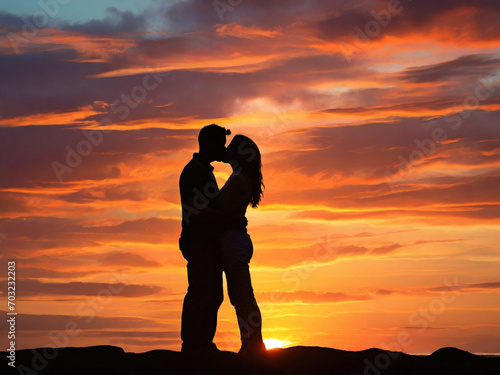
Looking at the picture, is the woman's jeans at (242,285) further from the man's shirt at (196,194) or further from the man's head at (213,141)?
the man's head at (213,141)

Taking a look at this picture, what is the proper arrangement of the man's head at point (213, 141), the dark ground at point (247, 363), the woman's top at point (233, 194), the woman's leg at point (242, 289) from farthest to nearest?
1. the man's head at point (213, 141)
2. the woman's top at point (233, 194)
3. the woman's leg at point (242, 289)
4. the dark ground at point (247, 363)

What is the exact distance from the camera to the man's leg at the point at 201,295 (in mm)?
10609

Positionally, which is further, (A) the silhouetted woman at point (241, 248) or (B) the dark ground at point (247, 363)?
(A) the silhouetted woman at point (241, 248)

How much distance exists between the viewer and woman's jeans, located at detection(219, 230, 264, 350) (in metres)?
10.3

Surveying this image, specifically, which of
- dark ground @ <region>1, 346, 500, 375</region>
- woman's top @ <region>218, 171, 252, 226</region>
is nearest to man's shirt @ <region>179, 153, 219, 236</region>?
woman's top @ <region>218, 171, 252, 226</region>

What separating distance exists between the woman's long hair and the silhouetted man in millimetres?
336

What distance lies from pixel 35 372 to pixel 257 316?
3.15 meters

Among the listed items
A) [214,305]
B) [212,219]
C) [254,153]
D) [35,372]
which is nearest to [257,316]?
[214,305]

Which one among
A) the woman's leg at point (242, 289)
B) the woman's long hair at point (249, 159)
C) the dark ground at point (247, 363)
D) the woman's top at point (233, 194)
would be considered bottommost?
the dark ground at point (247, 363)

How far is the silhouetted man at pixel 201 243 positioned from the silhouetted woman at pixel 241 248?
0.21 m

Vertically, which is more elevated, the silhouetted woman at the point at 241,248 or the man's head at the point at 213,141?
the man's head at the point at 213,141

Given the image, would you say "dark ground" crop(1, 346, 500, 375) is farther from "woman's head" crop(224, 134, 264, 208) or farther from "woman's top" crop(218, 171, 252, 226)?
"woman's head" crop(224, 134, 264, 208)

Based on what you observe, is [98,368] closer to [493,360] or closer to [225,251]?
[225,251]

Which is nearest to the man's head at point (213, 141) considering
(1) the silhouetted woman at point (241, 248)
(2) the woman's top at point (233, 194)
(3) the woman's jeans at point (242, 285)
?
(1) the silhouetted woman at point (241, 248)
